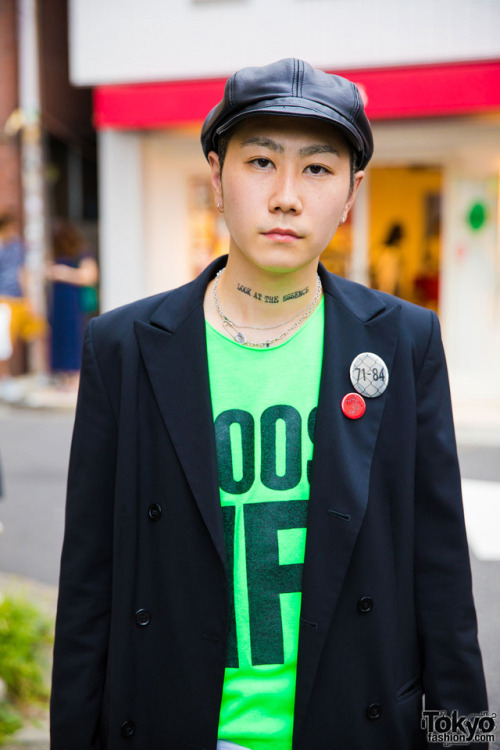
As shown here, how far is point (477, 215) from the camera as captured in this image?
11039 millimetres

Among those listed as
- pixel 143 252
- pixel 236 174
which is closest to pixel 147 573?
pixel 236 174

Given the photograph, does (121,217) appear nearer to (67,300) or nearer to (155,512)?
(67,300)

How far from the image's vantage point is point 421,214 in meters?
16.2

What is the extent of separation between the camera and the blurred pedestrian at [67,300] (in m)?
11.1

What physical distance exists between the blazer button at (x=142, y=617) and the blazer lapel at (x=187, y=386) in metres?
0.22

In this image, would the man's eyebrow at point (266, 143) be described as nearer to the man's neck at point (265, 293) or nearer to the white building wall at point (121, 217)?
the man's neck at point (265, 293)

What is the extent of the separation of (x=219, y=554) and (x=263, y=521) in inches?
4.2

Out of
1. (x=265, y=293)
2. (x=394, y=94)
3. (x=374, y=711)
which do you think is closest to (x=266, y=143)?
(x=265, y=293)

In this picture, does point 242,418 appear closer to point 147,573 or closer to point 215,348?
point 215,348

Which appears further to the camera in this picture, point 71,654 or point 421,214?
point 421,214

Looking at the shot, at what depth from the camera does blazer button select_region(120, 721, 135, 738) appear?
63.7 inches

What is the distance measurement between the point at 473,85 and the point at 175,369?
9164 mm

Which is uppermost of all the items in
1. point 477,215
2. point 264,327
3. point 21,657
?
point 477,215

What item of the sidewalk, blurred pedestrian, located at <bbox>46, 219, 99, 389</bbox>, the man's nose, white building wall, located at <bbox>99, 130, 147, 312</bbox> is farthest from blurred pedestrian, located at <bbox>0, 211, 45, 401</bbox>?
the man's nose
